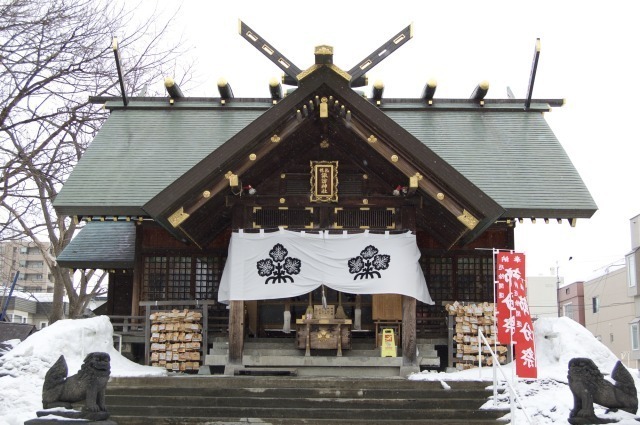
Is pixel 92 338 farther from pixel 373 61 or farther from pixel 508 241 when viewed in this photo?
pixel 508 241

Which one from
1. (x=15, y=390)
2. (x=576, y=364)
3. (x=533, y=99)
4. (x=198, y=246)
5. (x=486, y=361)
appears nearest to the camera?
(x=576, y=364)

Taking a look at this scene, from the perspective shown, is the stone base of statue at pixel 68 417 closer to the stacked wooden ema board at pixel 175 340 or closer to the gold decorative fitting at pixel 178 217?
the gold decorative fitting at pixel 178 217

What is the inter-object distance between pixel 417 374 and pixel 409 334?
3.49 feet

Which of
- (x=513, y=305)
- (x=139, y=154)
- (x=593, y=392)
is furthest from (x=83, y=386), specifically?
(x=139, y=154)

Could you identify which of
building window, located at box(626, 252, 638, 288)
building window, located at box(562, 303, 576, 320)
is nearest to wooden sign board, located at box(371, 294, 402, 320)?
building window, located at box(626, 252, 638, 288)

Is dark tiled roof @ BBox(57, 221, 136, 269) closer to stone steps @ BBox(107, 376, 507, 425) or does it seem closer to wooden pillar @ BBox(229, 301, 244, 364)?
wooden pillar @ BBox(229, 301, 244, 364)

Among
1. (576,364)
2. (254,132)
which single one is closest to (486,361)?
(576,364)

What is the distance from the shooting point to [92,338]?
14141 mm

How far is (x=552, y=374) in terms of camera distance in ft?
40.7

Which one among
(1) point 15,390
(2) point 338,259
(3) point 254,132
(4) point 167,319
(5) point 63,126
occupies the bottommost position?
(1) point 15,390

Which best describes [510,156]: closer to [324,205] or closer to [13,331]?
[324,205]

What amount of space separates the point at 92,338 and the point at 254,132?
16.3ft

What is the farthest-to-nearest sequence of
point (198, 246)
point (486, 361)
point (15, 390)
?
point (198, 246), point (486, 361), point (15, 390)

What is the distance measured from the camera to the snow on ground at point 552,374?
10680 mm
